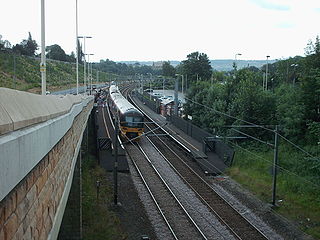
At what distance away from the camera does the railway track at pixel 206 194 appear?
15.2m

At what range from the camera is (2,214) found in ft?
7.80

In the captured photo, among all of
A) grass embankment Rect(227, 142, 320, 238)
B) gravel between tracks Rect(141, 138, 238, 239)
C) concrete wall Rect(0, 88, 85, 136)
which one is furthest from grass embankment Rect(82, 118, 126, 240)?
concrete wall Rect(0, 88, 85, 136)

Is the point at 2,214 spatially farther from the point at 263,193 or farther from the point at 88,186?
the point at 263,193

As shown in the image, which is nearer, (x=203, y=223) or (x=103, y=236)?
(x=103, y=236)

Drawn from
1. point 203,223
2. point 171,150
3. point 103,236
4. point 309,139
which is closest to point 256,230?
point 203,223

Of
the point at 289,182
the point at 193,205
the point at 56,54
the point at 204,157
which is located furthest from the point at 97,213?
the point at 56,54

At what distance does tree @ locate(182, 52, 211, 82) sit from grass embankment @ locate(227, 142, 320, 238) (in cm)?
5870

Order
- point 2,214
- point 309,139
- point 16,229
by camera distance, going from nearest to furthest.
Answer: point 2,214 < point 16,229 < point 309,139

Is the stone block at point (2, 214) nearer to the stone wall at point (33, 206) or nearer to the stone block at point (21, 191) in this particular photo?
the stone wall at point (33, 206)

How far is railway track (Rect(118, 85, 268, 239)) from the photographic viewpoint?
50.0 feet

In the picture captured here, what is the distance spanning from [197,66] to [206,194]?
68.0m

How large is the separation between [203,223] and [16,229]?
1411cm

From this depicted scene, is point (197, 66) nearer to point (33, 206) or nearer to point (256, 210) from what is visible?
point (256, 210)

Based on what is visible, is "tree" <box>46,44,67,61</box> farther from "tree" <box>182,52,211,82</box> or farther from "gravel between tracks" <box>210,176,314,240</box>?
"gravel between tracks" <box>210,176,314,240</box>
